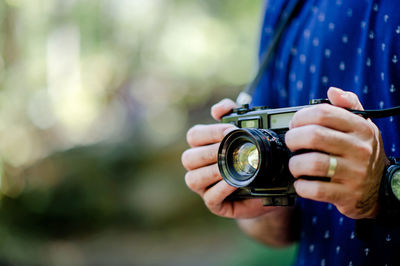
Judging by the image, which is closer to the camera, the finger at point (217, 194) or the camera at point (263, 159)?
the camera at point (263, 159)

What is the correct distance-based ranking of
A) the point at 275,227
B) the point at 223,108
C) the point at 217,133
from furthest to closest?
the point at 275,227
the point at 223,108
the point at 217,133

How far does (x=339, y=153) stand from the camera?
0.81 m

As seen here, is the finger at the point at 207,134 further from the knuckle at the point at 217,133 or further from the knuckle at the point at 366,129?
the knuckle at the point at 366,129

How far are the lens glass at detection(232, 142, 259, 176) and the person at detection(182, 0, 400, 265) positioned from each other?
83 millimetres

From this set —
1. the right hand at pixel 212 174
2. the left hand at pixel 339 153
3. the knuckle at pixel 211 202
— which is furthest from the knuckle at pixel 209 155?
the left hand at pixel 339 153

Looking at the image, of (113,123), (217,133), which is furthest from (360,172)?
(113,123)

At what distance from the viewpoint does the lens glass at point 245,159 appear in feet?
3.24

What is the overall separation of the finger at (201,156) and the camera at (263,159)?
0.09 meters

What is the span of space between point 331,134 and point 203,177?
41 centimetres

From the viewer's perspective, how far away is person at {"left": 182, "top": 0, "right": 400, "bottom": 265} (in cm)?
81

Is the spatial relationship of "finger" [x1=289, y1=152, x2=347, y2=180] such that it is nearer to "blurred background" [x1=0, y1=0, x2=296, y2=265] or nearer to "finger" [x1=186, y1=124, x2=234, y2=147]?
"finger" [x1=186, y1=124, x2=234, y2=147]

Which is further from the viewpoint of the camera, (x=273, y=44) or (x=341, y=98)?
(x=273, y=44)

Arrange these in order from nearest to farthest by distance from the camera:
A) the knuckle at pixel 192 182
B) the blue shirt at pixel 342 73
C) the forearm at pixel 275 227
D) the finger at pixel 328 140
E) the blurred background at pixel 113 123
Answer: the finger at pixel 328 140 → the blue shirt at pixel 342 73 → the knuckle at pixel 192 182 → the forearm at pixel 275 227 → the blurred background at pixel 113 123

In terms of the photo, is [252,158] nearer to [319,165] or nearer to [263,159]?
[263,159]
